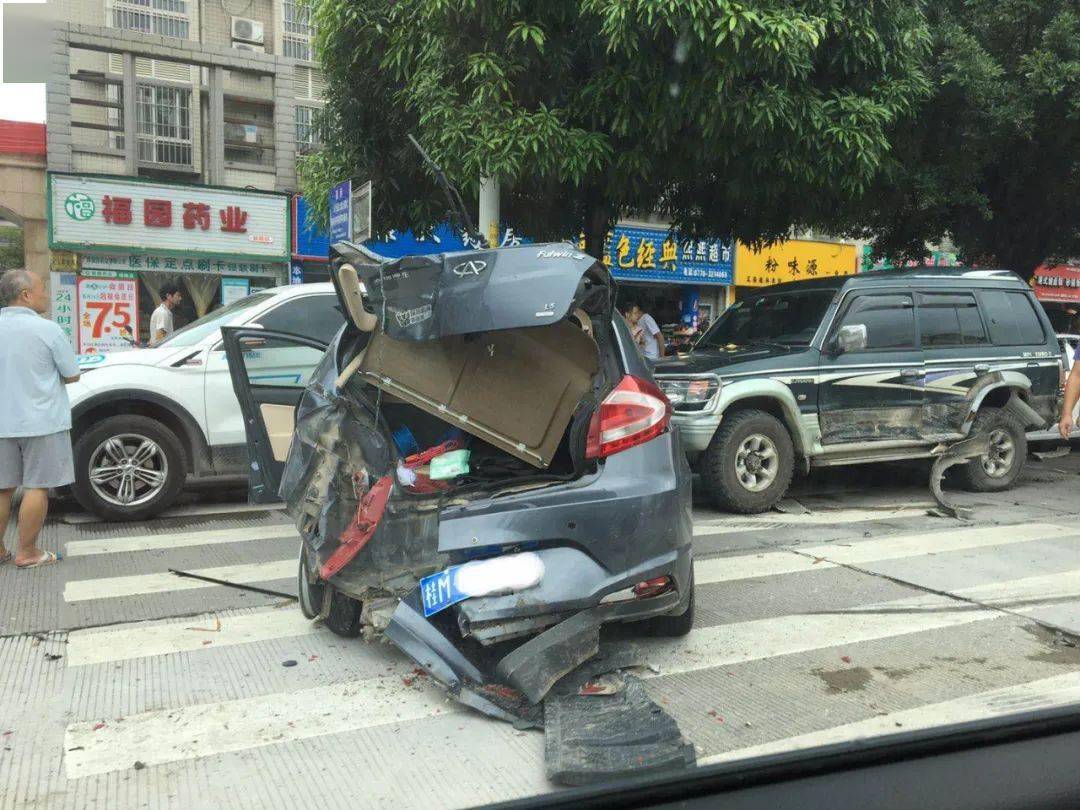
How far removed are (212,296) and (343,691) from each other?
579 inches

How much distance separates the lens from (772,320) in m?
8.11

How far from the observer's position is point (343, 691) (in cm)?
358

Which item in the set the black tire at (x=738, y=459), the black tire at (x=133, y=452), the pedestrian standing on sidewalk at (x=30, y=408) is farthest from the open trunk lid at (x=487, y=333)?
the black tire at (x=133, y=452)

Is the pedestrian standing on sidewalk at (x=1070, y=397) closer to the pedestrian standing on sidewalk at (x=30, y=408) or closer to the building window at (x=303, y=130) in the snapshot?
the pedestrian standing on sidewalk at (x=30, y=408)

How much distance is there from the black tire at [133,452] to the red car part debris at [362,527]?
334 centimetres

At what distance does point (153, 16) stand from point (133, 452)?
14.1m

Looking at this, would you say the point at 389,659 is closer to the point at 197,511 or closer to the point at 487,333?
the point at 487,333

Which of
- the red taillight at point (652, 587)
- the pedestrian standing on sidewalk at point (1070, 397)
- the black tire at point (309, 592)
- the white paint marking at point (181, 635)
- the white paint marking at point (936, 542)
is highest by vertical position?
the pedestrian standing on sidewalk at point (1070, 397)

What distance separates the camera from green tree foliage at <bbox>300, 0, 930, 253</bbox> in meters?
7.71

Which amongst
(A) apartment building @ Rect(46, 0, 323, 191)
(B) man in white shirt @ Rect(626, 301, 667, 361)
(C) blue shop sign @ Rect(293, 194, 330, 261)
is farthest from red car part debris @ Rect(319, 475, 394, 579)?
(A) apartment building @ Rect(46, 0, 323, 191)

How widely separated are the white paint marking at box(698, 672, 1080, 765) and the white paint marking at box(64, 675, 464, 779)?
1200 millimetres

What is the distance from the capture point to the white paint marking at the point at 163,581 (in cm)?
494

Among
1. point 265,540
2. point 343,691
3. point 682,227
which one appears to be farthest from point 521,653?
point 682,227

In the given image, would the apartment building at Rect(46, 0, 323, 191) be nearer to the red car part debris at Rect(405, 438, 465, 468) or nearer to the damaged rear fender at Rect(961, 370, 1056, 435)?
the damaged rear fender at Rect(961, 370, 1056, 435)
